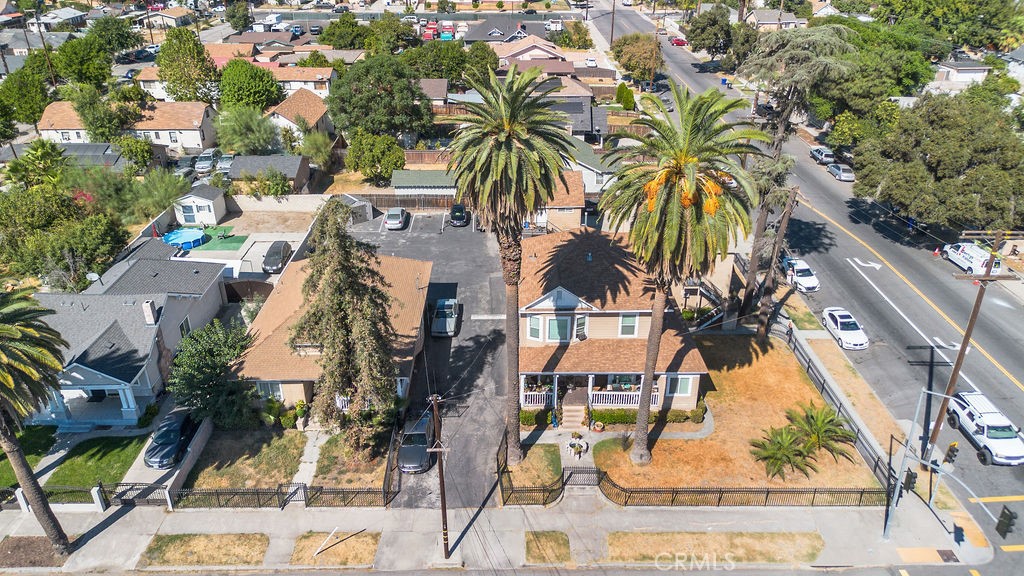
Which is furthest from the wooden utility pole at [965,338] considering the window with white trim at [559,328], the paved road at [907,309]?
the window with white trim at [559,328]

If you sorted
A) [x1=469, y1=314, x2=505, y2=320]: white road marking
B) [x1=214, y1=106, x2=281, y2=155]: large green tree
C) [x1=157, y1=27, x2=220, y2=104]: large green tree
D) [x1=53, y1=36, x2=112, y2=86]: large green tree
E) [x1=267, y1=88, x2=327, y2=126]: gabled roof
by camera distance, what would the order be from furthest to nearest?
1. [x1=53, y1=36, x2=112, y2=86]: large green tree
2. [x1=157, y1=27, x2=220, y2=104]: large green tree
3. [x1=267, y1=88, x2=327, y2=126]: gabled roof
4. [x1=214, y1=106, x2=281, y2=155]: large green tree
5. [x1=469, y1=314, x2=505, y2=320]: white road marking

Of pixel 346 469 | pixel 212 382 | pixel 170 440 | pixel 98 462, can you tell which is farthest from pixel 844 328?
pixel 98 462

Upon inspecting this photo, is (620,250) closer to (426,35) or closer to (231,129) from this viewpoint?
(231,129)

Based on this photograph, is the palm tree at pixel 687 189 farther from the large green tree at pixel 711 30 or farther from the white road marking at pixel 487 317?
the large green tree at pixel 711 30

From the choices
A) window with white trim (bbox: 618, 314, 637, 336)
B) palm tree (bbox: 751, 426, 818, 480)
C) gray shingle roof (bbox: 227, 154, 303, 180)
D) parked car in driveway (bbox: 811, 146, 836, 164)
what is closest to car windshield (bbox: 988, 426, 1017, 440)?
palm tree (bbox: 751, 426, 818, 480)

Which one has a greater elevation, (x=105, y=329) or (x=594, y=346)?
(x=105, y=329)

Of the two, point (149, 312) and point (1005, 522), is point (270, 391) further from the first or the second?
point (1005, 522)

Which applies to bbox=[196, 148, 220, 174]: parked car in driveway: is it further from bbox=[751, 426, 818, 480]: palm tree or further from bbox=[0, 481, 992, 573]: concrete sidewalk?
bbox=[751, 426, 818, 480]: palm tree
